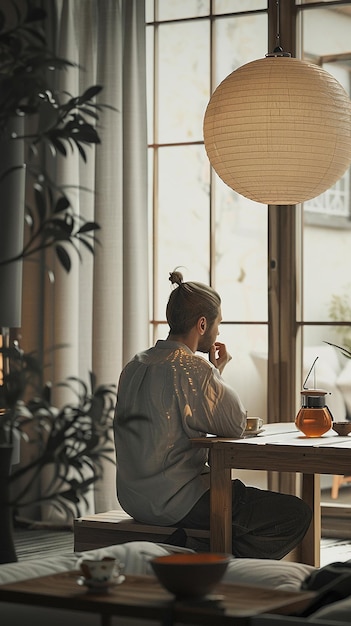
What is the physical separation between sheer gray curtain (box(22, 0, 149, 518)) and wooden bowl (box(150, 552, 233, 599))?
162 inches

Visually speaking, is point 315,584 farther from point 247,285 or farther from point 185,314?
point 247,285

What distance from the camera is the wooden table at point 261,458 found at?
3.79 meters

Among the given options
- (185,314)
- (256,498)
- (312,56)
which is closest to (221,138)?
(185,314)

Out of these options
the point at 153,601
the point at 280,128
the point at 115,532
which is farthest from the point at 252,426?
the point at 153,601

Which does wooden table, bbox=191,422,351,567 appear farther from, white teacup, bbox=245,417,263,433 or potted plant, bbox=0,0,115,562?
potted plant, bbox=0,0,115,562

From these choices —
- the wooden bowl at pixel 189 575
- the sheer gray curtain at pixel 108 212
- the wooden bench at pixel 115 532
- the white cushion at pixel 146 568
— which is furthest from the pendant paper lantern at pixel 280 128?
the wooden bowl at pixel 189 575

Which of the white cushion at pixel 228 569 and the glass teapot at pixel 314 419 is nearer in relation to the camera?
the white cushion at pixel 228 569

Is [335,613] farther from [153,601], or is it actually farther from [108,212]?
[108,212]

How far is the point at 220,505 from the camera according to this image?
4.00 m

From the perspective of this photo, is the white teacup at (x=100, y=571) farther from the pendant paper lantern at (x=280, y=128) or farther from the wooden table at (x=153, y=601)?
the pendant paper lantern at (x=280, y=128)

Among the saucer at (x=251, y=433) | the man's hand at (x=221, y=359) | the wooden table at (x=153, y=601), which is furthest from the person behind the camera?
the man's hand at (x=221, y=359)

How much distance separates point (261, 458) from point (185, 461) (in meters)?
0.33

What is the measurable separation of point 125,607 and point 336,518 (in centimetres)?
405

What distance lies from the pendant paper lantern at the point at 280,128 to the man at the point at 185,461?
74 cm
